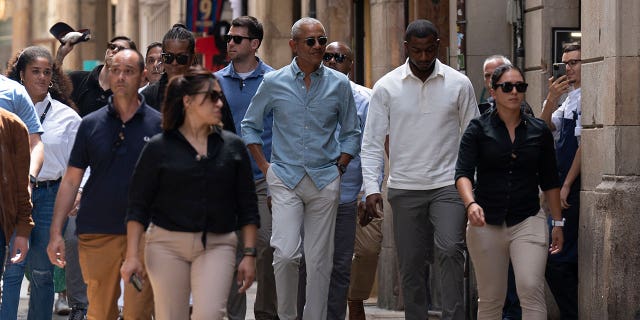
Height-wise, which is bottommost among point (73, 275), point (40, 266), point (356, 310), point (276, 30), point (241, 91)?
point (356, 310)

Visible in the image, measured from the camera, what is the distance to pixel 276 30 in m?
22.9

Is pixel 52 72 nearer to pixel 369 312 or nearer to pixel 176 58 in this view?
pixel 176 58

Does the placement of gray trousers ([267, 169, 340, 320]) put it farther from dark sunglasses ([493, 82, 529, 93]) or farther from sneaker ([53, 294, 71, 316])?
sneaker ([53, 294, 71, 316])

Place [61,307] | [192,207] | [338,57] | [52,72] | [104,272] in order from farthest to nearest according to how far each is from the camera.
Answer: [61,307], [338,57], [52,72], [104,272], [192,207]

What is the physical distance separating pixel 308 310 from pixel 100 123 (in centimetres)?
220

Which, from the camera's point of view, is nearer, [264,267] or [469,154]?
[469,154]

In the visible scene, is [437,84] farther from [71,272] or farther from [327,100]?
[71,272]

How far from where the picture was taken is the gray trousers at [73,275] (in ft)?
41.2

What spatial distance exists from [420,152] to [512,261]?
120 cm

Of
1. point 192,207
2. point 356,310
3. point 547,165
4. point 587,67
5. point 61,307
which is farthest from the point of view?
point 61,307

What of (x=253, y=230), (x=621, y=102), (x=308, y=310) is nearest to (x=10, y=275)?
(x=308, y=310)

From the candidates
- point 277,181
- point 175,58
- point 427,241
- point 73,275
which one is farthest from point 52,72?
point 427,241

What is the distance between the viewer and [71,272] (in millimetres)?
12758

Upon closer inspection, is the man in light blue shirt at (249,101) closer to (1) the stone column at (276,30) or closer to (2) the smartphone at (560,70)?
(2) the smartphone at (560,70)
